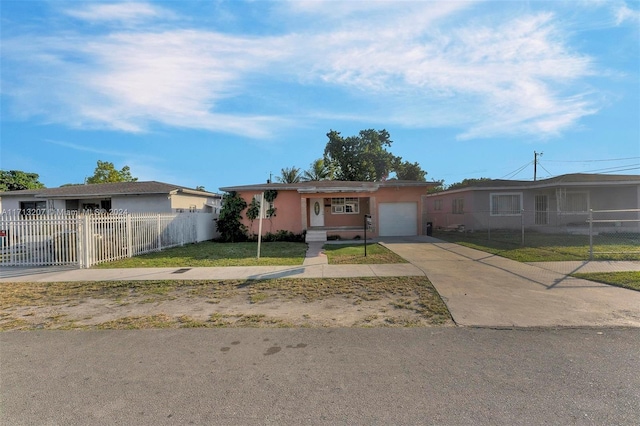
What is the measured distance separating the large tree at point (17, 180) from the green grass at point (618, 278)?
153ft

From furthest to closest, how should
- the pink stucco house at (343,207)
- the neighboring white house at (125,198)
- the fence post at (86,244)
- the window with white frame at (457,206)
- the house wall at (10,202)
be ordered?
the window with white frame at (457,206)
the house wall at (10,202)
the neighboring white house at (125,198)
the pink stucco house at (343,207)
the fence post at (86,244)

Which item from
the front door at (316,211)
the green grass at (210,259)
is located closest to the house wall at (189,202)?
the green grass at (210,259)

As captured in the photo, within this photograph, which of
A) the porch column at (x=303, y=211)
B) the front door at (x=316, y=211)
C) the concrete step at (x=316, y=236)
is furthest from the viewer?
the front door at (x=316, y=211)

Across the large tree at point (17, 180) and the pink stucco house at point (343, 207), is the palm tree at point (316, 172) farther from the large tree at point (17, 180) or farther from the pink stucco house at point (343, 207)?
the large tree at point (17, 180)

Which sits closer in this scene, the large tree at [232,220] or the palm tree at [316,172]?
the large tree at [232,220]

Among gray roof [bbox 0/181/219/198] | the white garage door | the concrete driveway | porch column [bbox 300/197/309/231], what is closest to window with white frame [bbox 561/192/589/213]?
the white garage door

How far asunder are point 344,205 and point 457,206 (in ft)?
30.1

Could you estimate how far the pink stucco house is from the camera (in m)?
18.9

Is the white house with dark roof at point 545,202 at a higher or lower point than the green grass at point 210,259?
higher

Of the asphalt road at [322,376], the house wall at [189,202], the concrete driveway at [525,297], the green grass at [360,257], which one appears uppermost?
the house wall at [189,202]

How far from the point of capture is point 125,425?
9.05ft

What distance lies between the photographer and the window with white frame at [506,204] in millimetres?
21891

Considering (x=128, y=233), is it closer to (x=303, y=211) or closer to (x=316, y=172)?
(x=303, y=211)

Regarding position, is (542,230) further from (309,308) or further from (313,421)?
(313,421)
